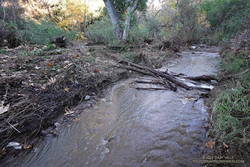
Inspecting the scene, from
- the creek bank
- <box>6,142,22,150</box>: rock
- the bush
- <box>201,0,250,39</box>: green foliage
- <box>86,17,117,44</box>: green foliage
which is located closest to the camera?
the creek bank

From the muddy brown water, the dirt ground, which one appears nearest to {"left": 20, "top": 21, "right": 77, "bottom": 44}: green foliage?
the dirt ground

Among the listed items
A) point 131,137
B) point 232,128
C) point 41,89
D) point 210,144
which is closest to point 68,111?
point 41,89

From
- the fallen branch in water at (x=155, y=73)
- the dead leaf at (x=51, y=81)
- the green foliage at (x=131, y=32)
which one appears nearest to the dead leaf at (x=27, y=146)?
the dead leaf at (x=51, y=81)

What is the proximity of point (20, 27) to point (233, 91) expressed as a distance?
8882 mm

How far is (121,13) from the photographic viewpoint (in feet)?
28.4

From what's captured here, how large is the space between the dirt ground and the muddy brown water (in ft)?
1.07

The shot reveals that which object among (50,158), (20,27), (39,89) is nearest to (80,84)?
(39,89)

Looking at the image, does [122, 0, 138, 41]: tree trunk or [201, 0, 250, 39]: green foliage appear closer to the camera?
[122, 0, 138, 41]: tree trunk

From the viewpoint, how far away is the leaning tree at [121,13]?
7655 mm

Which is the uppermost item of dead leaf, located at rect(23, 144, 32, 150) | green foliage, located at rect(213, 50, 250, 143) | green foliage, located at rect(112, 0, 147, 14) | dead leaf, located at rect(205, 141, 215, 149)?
green foliage, located at rect(112, 0, 147, 14)

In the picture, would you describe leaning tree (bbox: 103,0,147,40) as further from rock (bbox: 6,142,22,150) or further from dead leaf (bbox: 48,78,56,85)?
rock (bbox: 6,142,22,150)

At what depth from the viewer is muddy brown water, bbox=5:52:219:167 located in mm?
1873

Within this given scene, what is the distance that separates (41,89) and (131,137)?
1924mm

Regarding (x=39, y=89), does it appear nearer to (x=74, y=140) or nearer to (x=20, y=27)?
(x=74, y=140)
